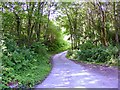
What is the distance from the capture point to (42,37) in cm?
1453

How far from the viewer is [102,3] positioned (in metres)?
11.6

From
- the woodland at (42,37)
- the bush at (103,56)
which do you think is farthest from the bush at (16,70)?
the bush at (103,56)

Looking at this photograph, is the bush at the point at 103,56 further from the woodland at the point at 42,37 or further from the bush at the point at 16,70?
the bush at the point at 16,70

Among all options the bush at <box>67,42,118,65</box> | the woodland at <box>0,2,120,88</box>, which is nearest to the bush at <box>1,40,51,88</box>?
the woodland at <box>0,2,120,88</box>

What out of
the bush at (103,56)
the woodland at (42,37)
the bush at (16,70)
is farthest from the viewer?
the bush at (103,56)

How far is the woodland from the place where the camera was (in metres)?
5.72

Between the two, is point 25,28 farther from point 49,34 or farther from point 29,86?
point 29,86

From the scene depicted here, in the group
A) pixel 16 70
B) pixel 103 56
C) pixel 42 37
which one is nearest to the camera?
pixel 16 70

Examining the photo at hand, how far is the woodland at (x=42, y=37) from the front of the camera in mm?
5719

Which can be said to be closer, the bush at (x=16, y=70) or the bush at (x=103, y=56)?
the bush at (x=16, y=70)

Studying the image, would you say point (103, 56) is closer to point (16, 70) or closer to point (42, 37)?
point (16, 70)

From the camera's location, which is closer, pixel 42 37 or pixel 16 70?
pixel 16 70

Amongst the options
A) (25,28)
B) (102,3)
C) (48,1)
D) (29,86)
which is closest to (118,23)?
(102,3)

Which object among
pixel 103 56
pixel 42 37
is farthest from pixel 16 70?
pixel 42 37
